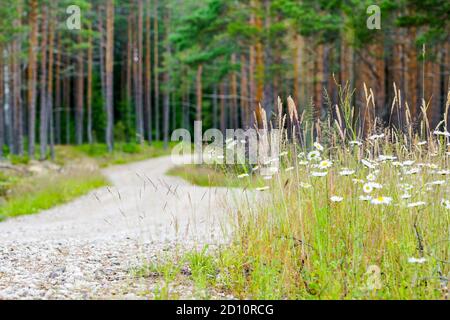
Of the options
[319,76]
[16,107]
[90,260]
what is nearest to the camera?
[90,260]

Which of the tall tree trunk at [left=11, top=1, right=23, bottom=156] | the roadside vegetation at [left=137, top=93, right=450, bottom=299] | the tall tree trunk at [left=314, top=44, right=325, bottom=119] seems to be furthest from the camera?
the tall tree trunk at [left=11, top=1, right=23, bottom=156]

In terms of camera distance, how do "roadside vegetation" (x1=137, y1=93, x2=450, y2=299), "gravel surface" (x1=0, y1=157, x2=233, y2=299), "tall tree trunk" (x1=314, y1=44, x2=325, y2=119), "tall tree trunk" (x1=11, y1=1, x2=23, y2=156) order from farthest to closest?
"tall tree trunk" (x1=11, y1=1, x2=23, y2=156)
"tall tree trunk" (x1=314, y1=44, x2=325, y2=119)
"gravel surface" (x1=0, y1=157, x2=233, y2=299)
"roadside vegetation" (x1=137, y1=93, x2=450, y2=299)

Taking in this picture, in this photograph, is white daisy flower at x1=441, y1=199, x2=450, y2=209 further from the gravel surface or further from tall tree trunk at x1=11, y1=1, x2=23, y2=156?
tall tree trunk at x1=11, y1=1, x2=23, y2=156

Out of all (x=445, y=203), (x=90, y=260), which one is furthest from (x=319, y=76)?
(x=445, y=203)

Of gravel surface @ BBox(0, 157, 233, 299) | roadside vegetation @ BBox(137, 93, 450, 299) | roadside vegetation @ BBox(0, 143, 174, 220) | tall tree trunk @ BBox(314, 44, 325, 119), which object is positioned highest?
tall tree trunk @ BBox(314, 44, 325, 119)

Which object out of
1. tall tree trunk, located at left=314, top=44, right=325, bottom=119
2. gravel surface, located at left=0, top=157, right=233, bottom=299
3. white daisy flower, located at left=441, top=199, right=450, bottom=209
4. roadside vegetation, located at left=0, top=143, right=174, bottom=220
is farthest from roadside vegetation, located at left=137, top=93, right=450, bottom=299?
tall tree trunk, located at left=314, top=44, right=325, bottom=119

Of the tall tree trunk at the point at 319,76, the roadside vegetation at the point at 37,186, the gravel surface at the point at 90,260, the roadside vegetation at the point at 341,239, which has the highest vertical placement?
the tall tree trunk at the point at 319,76

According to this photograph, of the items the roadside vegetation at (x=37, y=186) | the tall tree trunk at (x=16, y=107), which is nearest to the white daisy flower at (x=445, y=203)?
the roadside vegetation at (x=37, y=186)

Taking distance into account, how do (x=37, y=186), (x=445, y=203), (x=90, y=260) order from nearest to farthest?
(x=445, y=203), (x=90, y=260), (x=37, y=186)

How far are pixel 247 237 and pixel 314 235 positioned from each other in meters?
0.59

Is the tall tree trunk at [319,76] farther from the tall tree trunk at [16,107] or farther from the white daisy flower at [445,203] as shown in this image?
the white daisy flower at [445,203]

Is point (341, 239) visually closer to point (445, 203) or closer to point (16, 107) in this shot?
point (445, 203)

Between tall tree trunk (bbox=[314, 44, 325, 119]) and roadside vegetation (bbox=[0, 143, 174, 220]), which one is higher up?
tall tree trunk (bbox=[314, 44, 325, 119])
